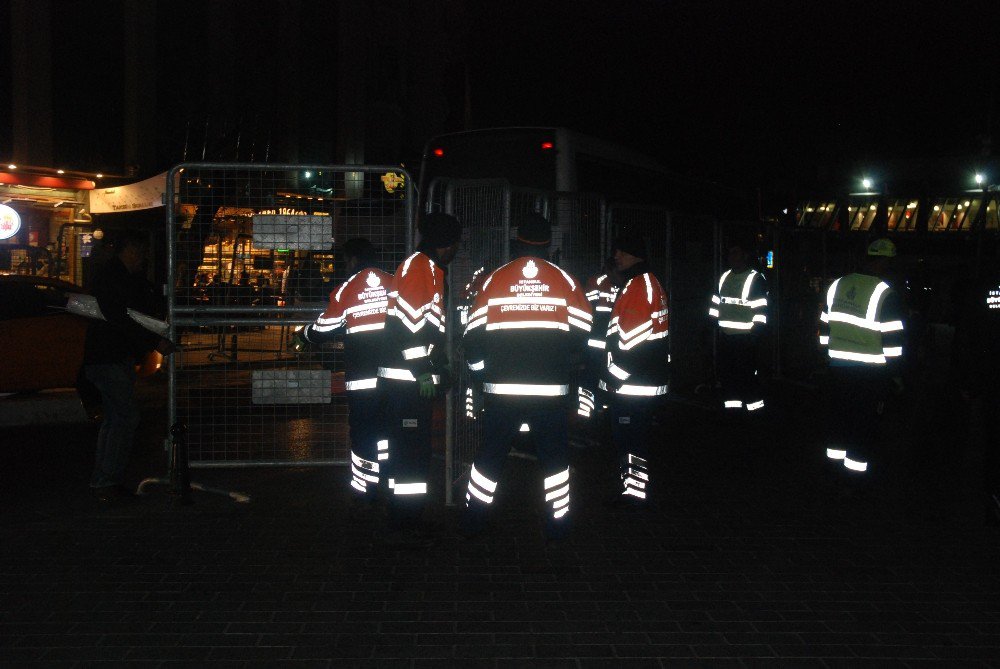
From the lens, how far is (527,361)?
19.1 ft

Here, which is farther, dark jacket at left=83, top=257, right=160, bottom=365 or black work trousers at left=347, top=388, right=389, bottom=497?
dark jacket at left=83, top=257, right=160, bottom=365

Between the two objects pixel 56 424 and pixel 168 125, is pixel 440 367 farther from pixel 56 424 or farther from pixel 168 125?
pixel 168 125

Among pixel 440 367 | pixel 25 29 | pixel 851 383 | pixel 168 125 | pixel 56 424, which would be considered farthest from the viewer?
pixel 168 125

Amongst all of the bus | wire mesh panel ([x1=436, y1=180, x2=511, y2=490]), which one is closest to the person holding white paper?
wire mesh panel ([x1=436, y1=180, x2=511, y2=490])

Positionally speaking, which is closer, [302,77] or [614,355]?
[614,355]

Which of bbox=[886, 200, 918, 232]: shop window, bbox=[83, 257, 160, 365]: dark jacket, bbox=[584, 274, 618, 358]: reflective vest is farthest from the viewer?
A: bbox=[886, 200, 918, 232]: shop window

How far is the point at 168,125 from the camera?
24.1 m

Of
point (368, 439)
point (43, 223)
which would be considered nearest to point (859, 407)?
point (368, 439)

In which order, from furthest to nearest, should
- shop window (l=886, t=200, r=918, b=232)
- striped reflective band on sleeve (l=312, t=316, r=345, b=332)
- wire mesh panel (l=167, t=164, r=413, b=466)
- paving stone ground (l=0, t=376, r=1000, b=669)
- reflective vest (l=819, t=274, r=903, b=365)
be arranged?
shop window (l=886, t=200, r=918, b=232), wire mesh panel (l=167, t=164, r=413, b=466), reflective vest (l=819, t=274, r=903, b=365), striped reflective band on sleeve (l=312, t=316, r=345, b=332), paving stone ground (l=0, t=376, r=1000, b=669)

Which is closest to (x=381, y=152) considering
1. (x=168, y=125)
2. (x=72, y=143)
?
(x=168, y=125)

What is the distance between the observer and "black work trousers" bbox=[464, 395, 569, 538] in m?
5.87

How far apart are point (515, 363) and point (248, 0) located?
26.5 metres

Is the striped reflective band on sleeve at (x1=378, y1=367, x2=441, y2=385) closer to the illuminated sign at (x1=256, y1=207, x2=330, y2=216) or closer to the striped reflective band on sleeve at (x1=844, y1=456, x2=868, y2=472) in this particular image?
the illuminated sign at (x1=256, y1=207, x2=330, y2=216)

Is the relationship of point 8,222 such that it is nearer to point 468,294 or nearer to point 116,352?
point 116,352
